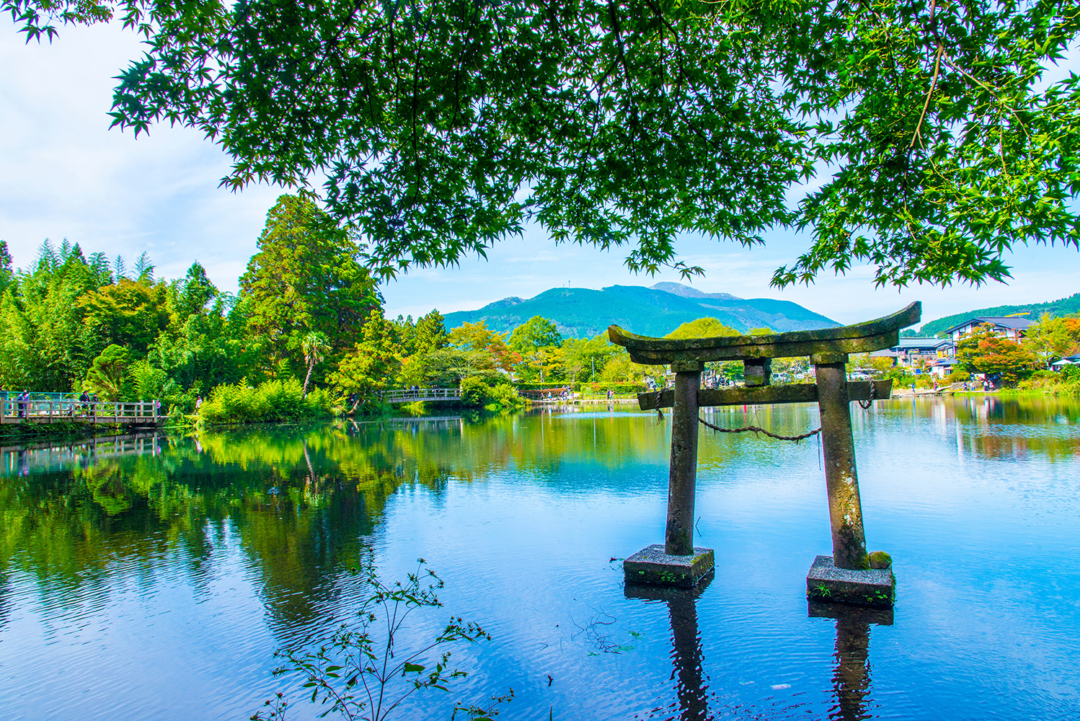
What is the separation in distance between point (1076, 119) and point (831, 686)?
135 inches

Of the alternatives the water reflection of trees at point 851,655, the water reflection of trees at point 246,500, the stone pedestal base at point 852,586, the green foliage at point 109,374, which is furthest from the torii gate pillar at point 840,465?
the green foliage at point 109,374

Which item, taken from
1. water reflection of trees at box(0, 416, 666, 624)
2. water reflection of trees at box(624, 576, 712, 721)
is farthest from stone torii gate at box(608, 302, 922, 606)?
water reflection of trees at box(0, 416, 666, 624)

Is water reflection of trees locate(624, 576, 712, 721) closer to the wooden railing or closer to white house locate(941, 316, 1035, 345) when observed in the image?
the wooden railing

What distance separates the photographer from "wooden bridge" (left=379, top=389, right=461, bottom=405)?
133 feet

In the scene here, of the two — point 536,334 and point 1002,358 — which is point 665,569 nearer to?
point 1002,358

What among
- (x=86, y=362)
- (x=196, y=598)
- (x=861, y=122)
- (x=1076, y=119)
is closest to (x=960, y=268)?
(x=1076, y=119)

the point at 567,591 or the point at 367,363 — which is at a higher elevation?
the point at 367,363

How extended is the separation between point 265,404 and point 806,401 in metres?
30.1

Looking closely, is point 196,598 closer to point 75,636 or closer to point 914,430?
point 75,636

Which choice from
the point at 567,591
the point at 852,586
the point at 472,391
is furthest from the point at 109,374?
the point at 852,586

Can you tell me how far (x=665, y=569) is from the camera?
17.4ft

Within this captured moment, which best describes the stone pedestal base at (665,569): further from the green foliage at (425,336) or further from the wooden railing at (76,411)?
the green foliage at (425,336)

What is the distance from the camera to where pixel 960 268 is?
128 inches

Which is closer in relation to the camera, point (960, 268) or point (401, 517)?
point (960, 268)
